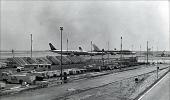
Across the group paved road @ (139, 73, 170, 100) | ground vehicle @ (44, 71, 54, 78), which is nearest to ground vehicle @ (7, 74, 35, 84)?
ground vehicle @ (44, 71, 54, 78)

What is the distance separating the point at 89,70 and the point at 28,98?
4658 centimetres

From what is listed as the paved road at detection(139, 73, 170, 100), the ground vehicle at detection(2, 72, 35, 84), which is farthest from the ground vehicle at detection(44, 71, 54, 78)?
the paved road at detection(139, 73, 170, 100)

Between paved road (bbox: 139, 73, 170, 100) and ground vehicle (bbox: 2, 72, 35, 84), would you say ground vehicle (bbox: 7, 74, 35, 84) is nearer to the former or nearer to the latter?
ground vehicle (bbox: 2, 72, 35, 84)

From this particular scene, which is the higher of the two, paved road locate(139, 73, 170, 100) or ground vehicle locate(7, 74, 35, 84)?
ground vehicle locate(7, 74, 35, 84)

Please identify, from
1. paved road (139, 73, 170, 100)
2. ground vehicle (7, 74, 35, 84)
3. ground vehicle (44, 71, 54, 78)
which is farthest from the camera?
ground vehicle (44, 71, 54, 78)

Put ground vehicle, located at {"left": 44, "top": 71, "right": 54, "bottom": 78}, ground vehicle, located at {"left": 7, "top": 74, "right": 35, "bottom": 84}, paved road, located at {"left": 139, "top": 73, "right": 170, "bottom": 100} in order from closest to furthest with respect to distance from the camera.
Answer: paved road, located at {"left": 139, "top": 73, "right": 170, "bottom": 100}, ground vehicle, located at {"left": 7, "top": 74, "right": 35, "bottom": 84}, ground vehicle, located at {"left": 44, "top": 71, "right": 54, "bottom": 78}

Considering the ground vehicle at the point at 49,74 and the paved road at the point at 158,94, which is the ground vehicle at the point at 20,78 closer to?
the ground vehicle at the point at 49,74

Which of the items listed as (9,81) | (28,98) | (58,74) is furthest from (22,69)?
(28,98)

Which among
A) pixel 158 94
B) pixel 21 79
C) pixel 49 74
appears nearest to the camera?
pixel 158 94

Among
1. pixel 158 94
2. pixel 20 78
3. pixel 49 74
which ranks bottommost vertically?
pixel 158 94

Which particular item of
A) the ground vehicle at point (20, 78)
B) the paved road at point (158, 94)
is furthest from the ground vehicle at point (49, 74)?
the paved road at point (158, 94)

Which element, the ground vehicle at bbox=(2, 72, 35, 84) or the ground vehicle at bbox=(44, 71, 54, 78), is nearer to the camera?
the ground vehicle at bbox=(2, 72, 35, 84)

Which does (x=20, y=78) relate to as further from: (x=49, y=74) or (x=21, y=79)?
(x=49, y=74)

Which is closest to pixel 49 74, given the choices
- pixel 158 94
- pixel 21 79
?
pixel 21 79
